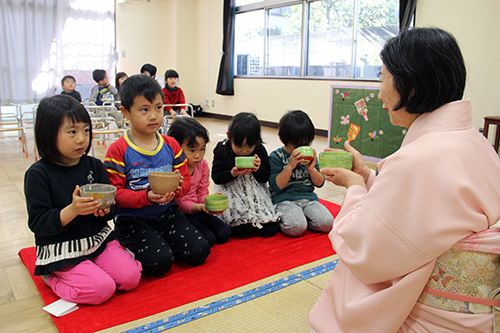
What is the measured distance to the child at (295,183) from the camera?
245cm

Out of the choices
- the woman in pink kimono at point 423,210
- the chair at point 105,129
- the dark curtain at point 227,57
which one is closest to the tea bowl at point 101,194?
the woman in pink kimono at point 423,210

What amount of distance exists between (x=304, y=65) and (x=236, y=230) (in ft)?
17.0

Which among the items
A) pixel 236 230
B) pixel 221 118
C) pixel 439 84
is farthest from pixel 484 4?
pixel 221 118

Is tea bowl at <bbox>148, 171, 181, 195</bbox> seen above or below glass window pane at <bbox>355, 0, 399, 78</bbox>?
below

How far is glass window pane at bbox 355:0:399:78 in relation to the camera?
5.69 metres

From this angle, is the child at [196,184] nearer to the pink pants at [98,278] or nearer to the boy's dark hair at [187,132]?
the boy's dark hair at [187,132]

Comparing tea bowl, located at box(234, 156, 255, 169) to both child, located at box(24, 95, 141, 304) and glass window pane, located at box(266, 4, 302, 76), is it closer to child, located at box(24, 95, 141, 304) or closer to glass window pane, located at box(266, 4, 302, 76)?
child, located at box(24, 95, 141, 304)

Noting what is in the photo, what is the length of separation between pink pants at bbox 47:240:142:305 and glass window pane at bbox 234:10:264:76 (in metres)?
6.68

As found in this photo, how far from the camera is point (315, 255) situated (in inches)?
87.4

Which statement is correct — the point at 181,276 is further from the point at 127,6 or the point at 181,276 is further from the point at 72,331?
the point at 127,6

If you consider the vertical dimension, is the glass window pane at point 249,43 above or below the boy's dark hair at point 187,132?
above

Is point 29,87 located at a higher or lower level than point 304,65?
lower

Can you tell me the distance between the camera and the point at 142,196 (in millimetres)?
1882

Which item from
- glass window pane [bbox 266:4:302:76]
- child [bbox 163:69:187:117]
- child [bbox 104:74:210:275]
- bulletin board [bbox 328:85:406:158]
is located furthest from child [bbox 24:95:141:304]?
glass window pane [bbox 266:4:302:76]
